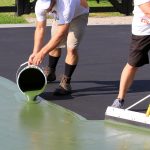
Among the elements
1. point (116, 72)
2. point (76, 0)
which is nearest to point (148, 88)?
point (116, 72)

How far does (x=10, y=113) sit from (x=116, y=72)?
280 cm

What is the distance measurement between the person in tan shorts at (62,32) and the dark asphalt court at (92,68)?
22 centimetres

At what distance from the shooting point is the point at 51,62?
24.8ft

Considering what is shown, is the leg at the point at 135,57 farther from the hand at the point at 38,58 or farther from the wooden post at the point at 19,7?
the wooden post at the point at 19,7

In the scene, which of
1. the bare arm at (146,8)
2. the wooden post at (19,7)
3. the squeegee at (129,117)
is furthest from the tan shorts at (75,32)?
the wooden post at (19,7)

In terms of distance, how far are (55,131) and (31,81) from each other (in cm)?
126

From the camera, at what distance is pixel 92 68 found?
27.8 feet

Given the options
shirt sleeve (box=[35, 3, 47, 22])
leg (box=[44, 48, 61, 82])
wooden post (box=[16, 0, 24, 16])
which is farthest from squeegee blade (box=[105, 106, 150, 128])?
wooden post (box=[16, 0, 24, 16])

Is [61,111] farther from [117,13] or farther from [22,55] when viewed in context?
[117,13]

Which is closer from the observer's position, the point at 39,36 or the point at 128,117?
the point at 128,117

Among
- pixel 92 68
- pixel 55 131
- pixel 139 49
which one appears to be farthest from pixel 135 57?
pixel 92 68

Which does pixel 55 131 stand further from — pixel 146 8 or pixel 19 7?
pixel 19 7

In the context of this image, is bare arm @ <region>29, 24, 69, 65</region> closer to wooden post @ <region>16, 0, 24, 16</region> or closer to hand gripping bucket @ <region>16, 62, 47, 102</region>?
hand gripping bucket @ <region>16, 62, 47, 102</region>

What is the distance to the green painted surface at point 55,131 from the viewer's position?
4676 millimetres
